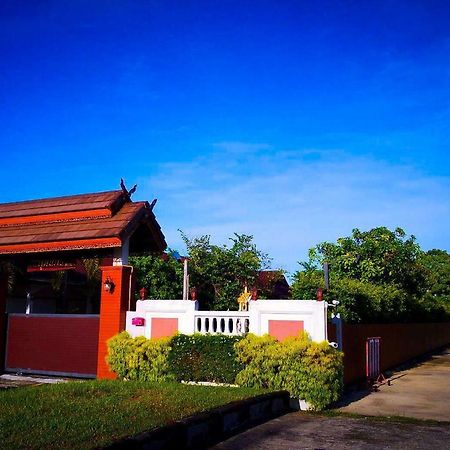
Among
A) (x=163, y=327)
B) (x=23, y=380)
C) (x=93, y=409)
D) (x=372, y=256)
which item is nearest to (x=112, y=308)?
(x=163, y=327)

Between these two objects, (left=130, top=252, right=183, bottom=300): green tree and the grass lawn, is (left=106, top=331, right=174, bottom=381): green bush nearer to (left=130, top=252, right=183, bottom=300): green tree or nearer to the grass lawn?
the grass lawn

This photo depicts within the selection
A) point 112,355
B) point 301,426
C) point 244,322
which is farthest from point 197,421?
point 112,355

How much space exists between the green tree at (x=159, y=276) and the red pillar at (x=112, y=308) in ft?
22.0

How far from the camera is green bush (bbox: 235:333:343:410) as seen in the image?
9836 millimetres

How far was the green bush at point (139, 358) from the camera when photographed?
11234 mm

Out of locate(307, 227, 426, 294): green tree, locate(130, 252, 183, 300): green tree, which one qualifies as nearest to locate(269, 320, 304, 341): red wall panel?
locate(130, 252, 183, 300): green tree

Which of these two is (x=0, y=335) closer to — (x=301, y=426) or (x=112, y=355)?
(x=112, y=355)

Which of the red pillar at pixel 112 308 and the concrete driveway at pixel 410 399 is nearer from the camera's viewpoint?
the concrete driveway at pixel 410 399

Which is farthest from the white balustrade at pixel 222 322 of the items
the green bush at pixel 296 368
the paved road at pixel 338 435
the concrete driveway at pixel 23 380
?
the concrete driveway at pixel 23 380

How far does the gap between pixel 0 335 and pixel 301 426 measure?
920cm

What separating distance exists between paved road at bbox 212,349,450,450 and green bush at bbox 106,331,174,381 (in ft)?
9.77

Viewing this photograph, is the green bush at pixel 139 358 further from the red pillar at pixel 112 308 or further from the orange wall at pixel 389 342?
the orange wall at pixel 389 342

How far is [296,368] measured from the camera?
9977 millimetres

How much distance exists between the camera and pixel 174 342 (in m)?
11.2
